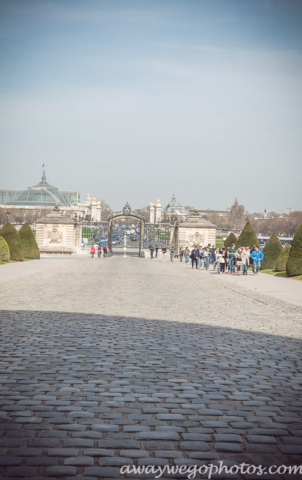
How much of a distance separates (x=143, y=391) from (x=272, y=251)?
2924cm

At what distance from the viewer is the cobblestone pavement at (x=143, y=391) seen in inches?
171

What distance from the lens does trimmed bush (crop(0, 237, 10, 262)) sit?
33406 millimetres

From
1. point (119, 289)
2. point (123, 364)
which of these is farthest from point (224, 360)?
point (119, 289)

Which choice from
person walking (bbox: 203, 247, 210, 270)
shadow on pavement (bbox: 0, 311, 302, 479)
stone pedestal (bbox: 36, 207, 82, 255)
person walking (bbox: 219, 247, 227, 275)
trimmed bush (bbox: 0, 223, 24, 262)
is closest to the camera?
shadow on pavement (bbox: 0, 311, 302, 479)

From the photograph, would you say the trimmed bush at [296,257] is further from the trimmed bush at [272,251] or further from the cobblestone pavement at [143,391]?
the cobblestone pavement at [143,391]

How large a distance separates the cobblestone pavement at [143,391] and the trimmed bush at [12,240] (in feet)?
77.9

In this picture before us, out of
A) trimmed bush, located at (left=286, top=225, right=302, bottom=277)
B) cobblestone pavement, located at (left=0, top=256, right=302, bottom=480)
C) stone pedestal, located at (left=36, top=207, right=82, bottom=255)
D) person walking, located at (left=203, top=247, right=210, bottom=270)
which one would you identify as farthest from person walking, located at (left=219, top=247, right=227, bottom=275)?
stone pedestal, located at (left=36, top=207, right=82, bottom=255)

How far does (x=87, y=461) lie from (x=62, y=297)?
11555 mm

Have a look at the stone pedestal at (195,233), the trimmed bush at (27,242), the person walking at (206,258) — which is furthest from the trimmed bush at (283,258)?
the stone pedestal at (195,233)

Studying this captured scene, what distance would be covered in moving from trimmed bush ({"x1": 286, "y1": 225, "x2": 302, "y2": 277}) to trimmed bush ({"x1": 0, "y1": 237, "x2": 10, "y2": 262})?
16.1 m

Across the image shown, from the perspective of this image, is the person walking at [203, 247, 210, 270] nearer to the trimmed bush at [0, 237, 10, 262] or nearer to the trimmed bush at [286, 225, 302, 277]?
the trimmed bush at [286, 225, 302, 277]

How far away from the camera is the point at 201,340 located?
30.8 feet

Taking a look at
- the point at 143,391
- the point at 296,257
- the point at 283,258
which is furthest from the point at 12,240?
the point at 143,391

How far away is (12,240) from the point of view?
36.2 meters
